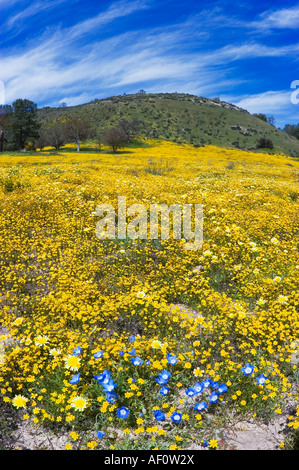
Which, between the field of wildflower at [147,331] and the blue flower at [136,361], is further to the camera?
the blue flower at [136,361]

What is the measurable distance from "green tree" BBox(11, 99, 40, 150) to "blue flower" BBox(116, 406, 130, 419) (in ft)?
199

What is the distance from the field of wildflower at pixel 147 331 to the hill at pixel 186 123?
216 feet

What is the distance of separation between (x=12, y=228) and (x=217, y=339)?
6.97m

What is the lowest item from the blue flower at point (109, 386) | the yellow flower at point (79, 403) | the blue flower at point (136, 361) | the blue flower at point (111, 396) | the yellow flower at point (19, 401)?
the yellow flower at point (19, 401)

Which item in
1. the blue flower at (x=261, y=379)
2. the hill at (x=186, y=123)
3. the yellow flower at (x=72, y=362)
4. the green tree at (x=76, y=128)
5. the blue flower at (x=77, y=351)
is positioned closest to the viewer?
the blue flower at (x=261, y=379)

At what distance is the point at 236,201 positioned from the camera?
468 inches

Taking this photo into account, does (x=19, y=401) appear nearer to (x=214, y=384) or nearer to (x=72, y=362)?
(x=72, y=362)

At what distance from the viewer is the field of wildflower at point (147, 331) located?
333cm

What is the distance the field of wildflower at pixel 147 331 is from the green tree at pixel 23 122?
53478 mm

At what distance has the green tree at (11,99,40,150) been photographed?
177 feet

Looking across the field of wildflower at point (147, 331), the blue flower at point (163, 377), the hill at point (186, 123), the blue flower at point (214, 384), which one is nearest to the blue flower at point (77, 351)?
the field of wildflower at point (147, 331)

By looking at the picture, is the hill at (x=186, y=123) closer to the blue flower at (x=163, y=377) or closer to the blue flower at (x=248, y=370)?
the blue flower at (x=248, y=370)

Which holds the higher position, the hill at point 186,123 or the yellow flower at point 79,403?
the hill at point 186,123

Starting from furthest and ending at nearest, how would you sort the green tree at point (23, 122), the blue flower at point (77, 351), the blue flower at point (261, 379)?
the green tree at point (23, 122) < the blue flower at point (77, 351) < the blue flower at point (261, 379)
